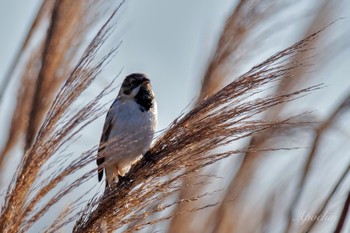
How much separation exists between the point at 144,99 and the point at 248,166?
4.29 feet

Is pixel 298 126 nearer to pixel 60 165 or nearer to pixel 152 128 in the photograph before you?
pixel 60 165

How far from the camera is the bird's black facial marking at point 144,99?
11.5ft

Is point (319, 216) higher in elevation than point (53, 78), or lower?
lower

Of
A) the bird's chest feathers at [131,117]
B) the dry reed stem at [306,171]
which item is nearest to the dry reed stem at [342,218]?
the dry reed stem at [306,171]

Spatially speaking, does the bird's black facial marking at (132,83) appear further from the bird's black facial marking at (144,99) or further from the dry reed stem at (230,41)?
the dry reed stem at (230,41)

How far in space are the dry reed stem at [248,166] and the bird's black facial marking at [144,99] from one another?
1.21 m

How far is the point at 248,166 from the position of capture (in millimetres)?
2303

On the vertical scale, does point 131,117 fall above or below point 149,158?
above

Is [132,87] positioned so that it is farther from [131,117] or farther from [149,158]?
[149,158]

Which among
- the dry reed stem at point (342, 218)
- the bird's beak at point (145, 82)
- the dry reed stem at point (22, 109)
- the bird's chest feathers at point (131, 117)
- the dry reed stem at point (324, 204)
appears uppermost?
the bird's beak at point (145, 82)

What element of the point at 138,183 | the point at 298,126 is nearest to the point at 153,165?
the point at 138,183

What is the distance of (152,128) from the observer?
10.7 feet

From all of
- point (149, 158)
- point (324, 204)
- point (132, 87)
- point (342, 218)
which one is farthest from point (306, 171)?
point (132, 87)

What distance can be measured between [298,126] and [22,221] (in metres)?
0.90
